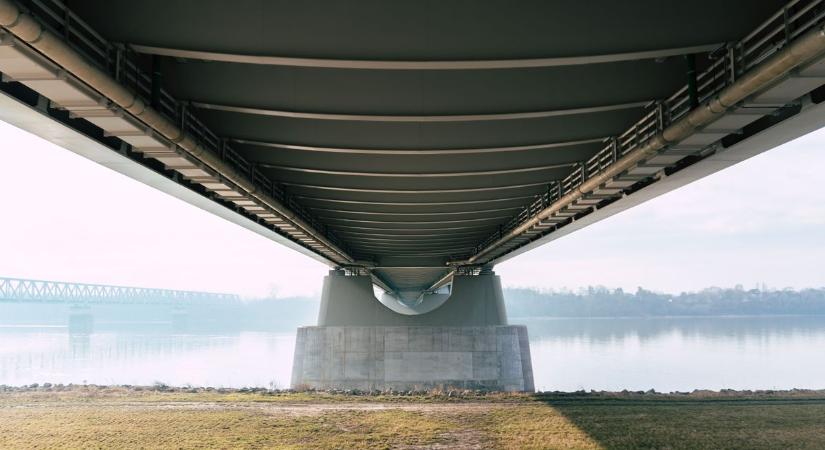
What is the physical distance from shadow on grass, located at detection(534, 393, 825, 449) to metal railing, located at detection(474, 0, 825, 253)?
6.13 m

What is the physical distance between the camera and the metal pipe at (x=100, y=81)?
26.2 ft

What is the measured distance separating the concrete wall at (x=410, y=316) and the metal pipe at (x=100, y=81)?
98.8 ft

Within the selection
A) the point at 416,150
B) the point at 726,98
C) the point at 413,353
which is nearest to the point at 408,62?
the point at 726,98

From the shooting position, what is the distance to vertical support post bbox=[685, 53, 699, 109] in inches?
503

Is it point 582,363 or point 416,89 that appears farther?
point 582,363

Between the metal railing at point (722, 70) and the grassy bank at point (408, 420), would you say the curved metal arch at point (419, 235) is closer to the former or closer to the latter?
the grassy bank at point (408, 420)

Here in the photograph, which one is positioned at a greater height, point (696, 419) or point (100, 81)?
point (100, 81)

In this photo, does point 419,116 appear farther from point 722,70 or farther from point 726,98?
A: point 726,98

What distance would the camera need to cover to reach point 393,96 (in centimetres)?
1473

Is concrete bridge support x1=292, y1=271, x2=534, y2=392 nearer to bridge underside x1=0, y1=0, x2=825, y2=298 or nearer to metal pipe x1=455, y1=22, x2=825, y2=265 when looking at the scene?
bridge underside x1=0, y1=0, x2=825, y2=298

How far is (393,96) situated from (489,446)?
24.5 ft

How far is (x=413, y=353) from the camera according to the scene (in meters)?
46.7

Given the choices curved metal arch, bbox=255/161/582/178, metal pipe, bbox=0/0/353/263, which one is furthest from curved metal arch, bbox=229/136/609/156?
curved metal arch, bbox=255/161/582/178

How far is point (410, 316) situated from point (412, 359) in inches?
105
